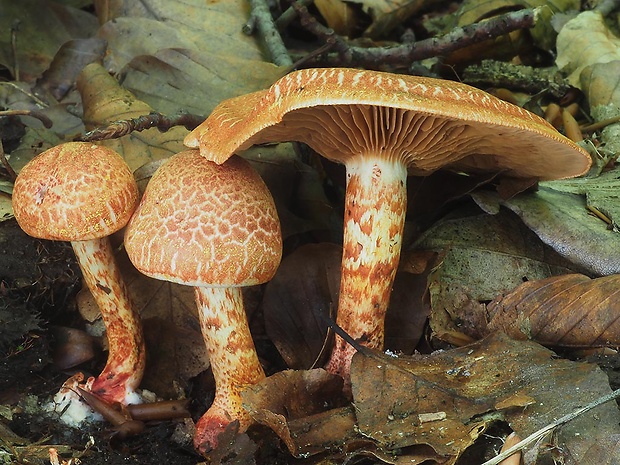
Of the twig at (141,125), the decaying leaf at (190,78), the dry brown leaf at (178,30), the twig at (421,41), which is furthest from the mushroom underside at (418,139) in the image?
the dry brown leaf at (178,30)

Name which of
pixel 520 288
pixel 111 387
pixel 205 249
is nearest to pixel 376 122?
pixel 205 249

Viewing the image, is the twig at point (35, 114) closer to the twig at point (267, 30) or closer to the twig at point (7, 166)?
the twig at point (7, 166)

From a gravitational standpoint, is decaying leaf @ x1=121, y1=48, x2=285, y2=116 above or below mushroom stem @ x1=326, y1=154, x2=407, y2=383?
above

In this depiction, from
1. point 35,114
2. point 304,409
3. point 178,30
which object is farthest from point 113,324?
point 178,30

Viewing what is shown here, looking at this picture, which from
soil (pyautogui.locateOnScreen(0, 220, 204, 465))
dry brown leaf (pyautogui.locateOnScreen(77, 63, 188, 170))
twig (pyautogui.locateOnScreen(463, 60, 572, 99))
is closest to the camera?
soil (pyautogui.locateOnScreen(0, 220, 204, 465))

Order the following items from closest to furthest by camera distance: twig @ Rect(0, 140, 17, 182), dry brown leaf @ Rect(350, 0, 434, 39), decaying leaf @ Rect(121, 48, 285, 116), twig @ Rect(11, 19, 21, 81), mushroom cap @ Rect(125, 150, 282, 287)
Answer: mushroom cap @ Rect(125, 150, 282, 287) → twig @ Rect(0, 140, 17, 182) → decaying leaf @ Rect(121, 48, 285, 116) → twig @ Rect(11, 19, 21, 81) → dry brown leaf @ Rect(350, 0, 434, 39)

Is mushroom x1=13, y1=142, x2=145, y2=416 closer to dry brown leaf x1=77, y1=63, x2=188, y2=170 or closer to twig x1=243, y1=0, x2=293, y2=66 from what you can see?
dry brown leaf x1=77, y1=63, x2=188, y2=170

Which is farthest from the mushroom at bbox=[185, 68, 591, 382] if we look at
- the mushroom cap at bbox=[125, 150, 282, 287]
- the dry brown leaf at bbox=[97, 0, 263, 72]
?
the dry brown leaf at bbox=[97, 0, 263, 72]

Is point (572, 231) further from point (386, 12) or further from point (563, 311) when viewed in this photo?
point (386, 12)
